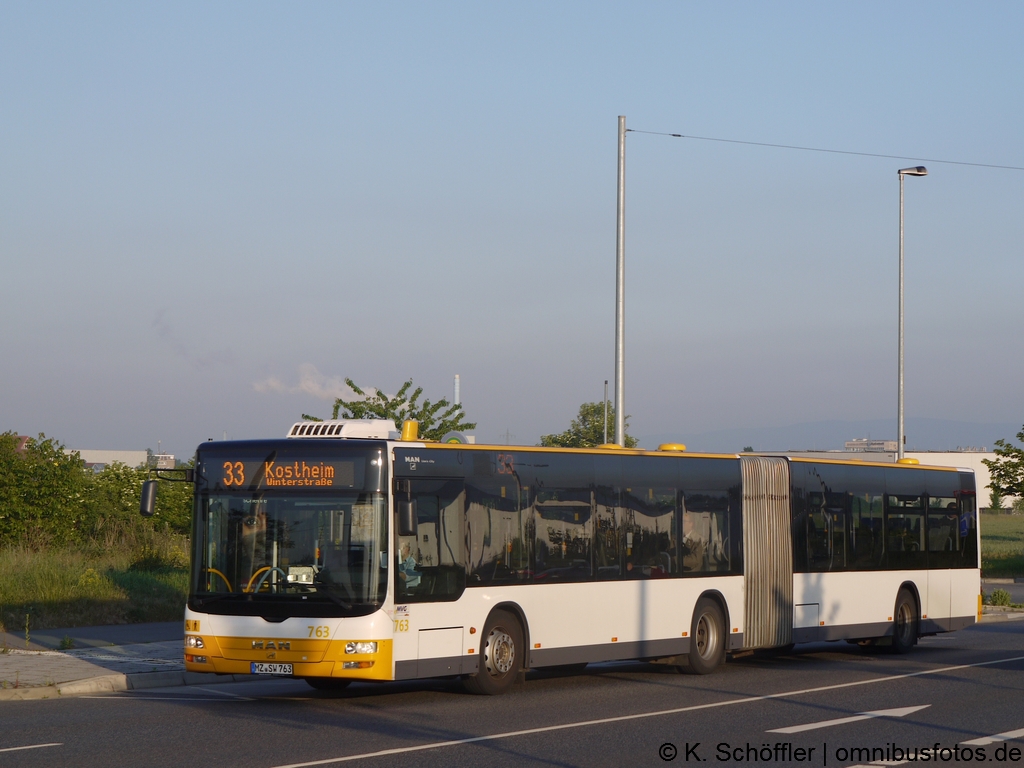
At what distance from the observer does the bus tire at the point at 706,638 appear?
17.5m

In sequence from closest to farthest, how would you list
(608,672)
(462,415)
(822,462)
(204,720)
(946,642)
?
(204,720) < (608,672) < (822,462) < (946,642) < (462,415)

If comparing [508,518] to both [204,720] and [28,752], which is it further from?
[28,752]

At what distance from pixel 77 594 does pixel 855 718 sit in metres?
14.0

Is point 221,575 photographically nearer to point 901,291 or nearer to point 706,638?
point 706,638

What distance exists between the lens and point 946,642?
23891 mm

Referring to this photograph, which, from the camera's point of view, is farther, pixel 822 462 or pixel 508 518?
pixel 822 462

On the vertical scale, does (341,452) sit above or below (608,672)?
above

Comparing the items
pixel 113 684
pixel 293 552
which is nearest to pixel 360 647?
pixel 293 552

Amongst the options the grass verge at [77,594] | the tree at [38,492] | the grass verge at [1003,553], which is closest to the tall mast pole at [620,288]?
the grass verge at [77,594]

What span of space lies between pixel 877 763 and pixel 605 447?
7.41m

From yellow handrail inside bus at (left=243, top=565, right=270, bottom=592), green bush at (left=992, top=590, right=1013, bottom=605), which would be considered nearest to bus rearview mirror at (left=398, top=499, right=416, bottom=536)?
yellow handrail inside bus at (left=243, top=565, right=270, bottom=592)

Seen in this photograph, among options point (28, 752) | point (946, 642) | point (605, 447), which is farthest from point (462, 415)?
point (28, 752)

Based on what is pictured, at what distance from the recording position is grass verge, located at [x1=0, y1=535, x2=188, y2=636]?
21.1 metres

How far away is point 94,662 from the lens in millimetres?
16969
